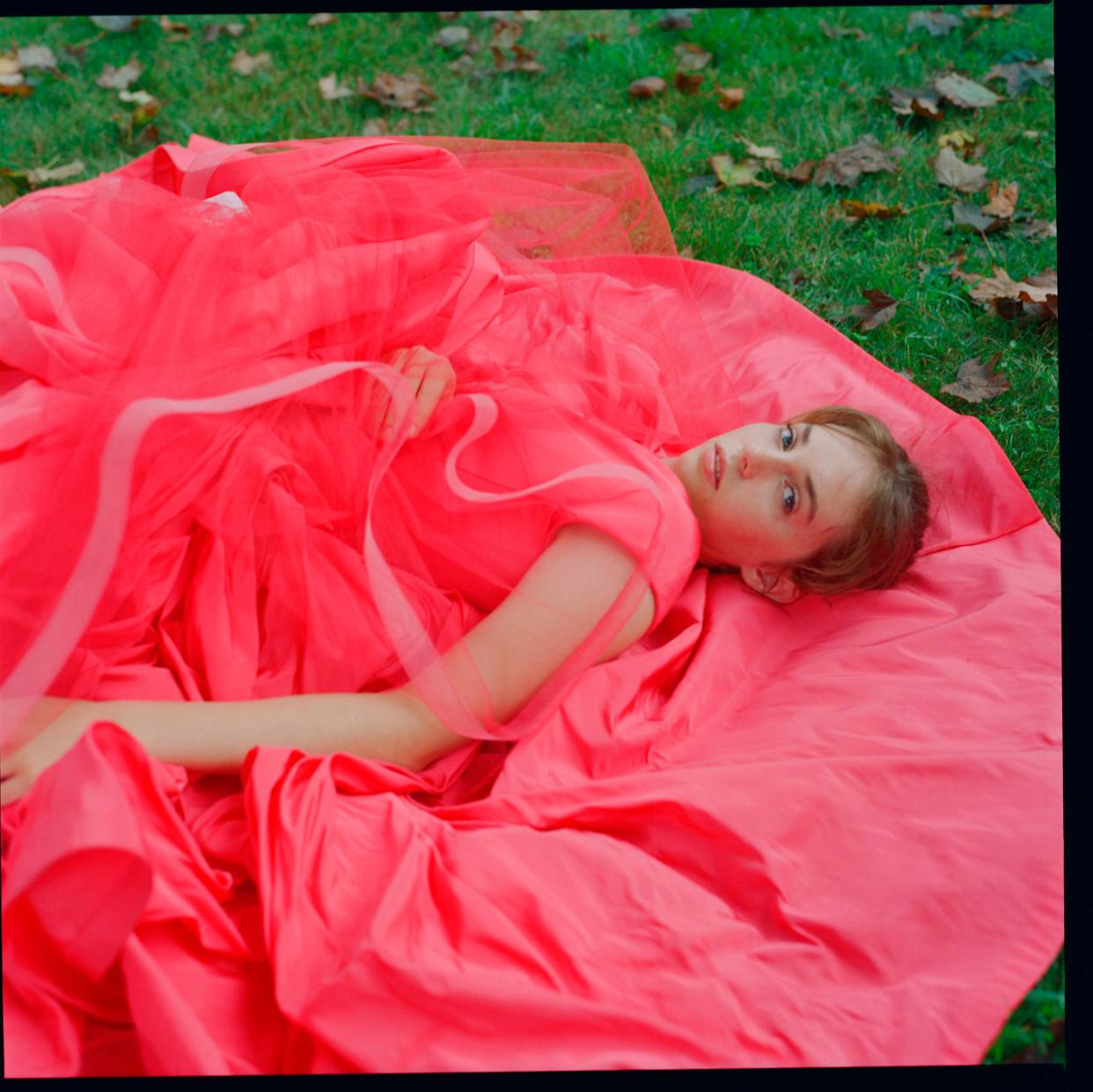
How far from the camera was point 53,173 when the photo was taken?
142 inches

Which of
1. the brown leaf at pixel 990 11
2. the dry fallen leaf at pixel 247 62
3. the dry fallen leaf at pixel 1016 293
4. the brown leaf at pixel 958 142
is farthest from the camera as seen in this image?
the brown leaf at pixel 990 11

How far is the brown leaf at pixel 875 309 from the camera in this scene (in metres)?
3.22

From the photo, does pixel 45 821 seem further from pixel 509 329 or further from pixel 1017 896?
pixel 1017 896

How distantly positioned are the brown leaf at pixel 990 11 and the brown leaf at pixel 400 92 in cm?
192

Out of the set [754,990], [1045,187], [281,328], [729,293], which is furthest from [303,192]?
[1045,187]

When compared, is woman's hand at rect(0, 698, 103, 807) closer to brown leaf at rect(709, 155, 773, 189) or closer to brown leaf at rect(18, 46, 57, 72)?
brown leaf at rect(709, 155, 773, 189)

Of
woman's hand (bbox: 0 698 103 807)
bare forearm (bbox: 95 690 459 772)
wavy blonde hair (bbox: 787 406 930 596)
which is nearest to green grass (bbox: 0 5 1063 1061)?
wavy blonde hair (bbox: 787 406 930 596)

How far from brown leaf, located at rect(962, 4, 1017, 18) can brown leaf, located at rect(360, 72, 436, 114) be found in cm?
192

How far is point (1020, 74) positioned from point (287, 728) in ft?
11.2

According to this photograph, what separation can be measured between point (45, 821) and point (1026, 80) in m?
3.79

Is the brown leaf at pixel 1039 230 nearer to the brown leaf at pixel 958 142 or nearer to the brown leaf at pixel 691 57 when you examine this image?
the brown leaf at pixel 958 142

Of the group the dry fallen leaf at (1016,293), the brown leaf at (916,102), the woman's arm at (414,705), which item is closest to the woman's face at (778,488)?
the woman's arm at (414,705)

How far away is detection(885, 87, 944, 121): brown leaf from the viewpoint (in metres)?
3.86
